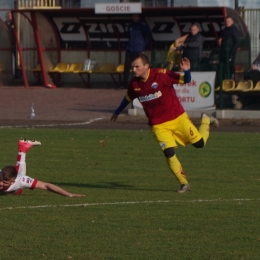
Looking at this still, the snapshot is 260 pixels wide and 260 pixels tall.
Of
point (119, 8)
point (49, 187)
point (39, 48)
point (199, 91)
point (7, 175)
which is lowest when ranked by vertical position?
point (199, 91)

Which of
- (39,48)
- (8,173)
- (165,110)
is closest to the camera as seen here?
(8,173)

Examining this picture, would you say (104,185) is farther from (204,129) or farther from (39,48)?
(39,48)

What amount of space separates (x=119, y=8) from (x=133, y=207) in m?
19.8

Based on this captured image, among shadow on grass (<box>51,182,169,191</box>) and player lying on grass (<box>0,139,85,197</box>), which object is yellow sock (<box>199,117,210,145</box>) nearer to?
shadow on grass (<box>51,182,169,191</box>)

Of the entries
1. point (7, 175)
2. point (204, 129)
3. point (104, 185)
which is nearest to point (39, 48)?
point (104, 185)

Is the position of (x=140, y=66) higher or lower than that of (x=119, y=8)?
lower

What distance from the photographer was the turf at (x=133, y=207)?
7.82 meters

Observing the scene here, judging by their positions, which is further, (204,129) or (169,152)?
(204,129)

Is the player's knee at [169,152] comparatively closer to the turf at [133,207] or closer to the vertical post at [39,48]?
the turf at [133,207]

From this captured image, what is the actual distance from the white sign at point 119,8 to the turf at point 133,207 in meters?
12.2

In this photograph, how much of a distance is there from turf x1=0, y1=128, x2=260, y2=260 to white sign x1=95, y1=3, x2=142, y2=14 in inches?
479

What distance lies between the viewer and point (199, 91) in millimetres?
24344

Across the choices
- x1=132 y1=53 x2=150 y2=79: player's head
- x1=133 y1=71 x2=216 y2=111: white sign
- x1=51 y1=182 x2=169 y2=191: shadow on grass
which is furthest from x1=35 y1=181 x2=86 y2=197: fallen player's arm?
x1=133 y1=71 x2=216 y2=111: white sign

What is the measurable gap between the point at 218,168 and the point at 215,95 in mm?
10193
